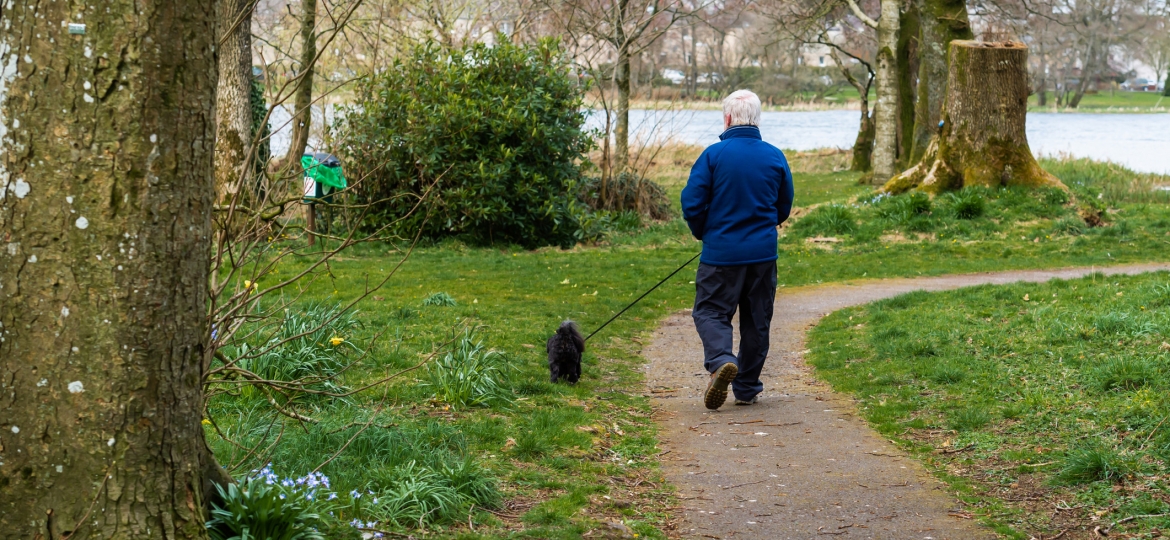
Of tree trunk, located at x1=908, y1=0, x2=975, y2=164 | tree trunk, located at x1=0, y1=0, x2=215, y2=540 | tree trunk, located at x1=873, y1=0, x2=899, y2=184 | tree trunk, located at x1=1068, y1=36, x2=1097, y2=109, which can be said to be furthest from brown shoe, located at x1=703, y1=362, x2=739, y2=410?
tree trunk, located at x1=1068, y1=36, x2=1097, y2=109

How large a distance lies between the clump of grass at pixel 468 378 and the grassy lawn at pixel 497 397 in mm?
13

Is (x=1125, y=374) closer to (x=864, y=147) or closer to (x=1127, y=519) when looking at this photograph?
(x=1127, y=519)

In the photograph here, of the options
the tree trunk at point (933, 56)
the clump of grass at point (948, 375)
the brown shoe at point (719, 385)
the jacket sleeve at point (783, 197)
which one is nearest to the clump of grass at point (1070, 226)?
the tree trunk at point (933, 56)

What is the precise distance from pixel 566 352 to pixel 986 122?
11894mm

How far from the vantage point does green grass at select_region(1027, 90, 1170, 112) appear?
74.8 meters

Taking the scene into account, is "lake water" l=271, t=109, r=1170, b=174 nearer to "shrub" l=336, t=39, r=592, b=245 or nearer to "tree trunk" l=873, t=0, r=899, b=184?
"shrub" l=336, t=39, r=592, b=245

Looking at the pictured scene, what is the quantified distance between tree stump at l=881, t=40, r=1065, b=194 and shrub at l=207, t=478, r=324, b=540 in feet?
49.2

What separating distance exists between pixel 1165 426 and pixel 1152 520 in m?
1.07

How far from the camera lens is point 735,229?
21.0 feet

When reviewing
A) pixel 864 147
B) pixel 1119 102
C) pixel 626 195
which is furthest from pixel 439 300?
pixel 1119 102

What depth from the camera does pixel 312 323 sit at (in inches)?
263

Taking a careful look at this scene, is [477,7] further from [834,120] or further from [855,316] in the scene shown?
[834,120]

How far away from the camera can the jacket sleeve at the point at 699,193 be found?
6426 mm

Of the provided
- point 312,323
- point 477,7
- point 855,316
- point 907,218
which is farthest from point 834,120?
point 312,323
